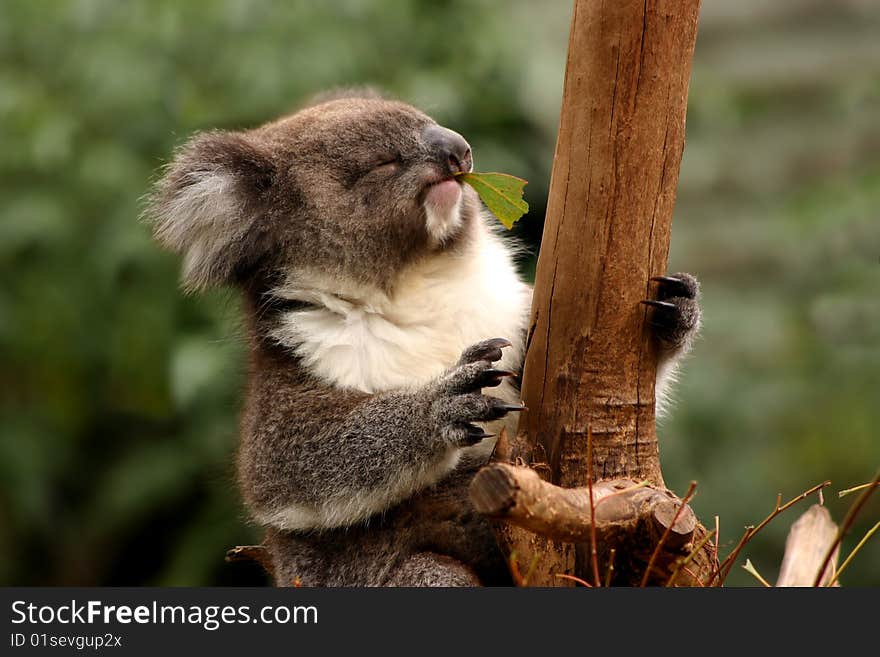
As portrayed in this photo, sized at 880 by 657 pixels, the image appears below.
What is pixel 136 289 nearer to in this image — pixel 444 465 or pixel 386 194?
pixel 386 194

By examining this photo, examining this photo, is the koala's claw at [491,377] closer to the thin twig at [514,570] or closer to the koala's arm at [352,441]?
the koala's arm at [352,441]

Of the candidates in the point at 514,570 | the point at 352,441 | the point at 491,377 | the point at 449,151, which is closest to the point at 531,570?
the point at 514,570

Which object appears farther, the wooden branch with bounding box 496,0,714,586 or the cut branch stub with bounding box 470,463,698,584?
the wooden branch with bounding box 496,0,714,586

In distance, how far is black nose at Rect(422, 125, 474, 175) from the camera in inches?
103

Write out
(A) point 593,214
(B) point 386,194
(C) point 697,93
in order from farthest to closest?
(C) point 697,93 < (B) point 386,194 < (A) point 593,214

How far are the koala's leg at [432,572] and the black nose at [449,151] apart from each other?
971mm

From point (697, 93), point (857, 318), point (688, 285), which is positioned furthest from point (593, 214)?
point (697, 93)

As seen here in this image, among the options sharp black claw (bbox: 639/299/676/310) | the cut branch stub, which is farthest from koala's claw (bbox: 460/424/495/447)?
sharp black claw (bbox: 639/299/676/310)

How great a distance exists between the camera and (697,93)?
15.6ft

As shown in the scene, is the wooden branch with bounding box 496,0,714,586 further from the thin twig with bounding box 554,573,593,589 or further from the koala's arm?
the koala's arm

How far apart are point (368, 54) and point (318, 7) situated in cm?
30

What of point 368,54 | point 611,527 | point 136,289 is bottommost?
point 611,527

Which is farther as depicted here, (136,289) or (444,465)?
(136,289)

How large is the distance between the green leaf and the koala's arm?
401mm
